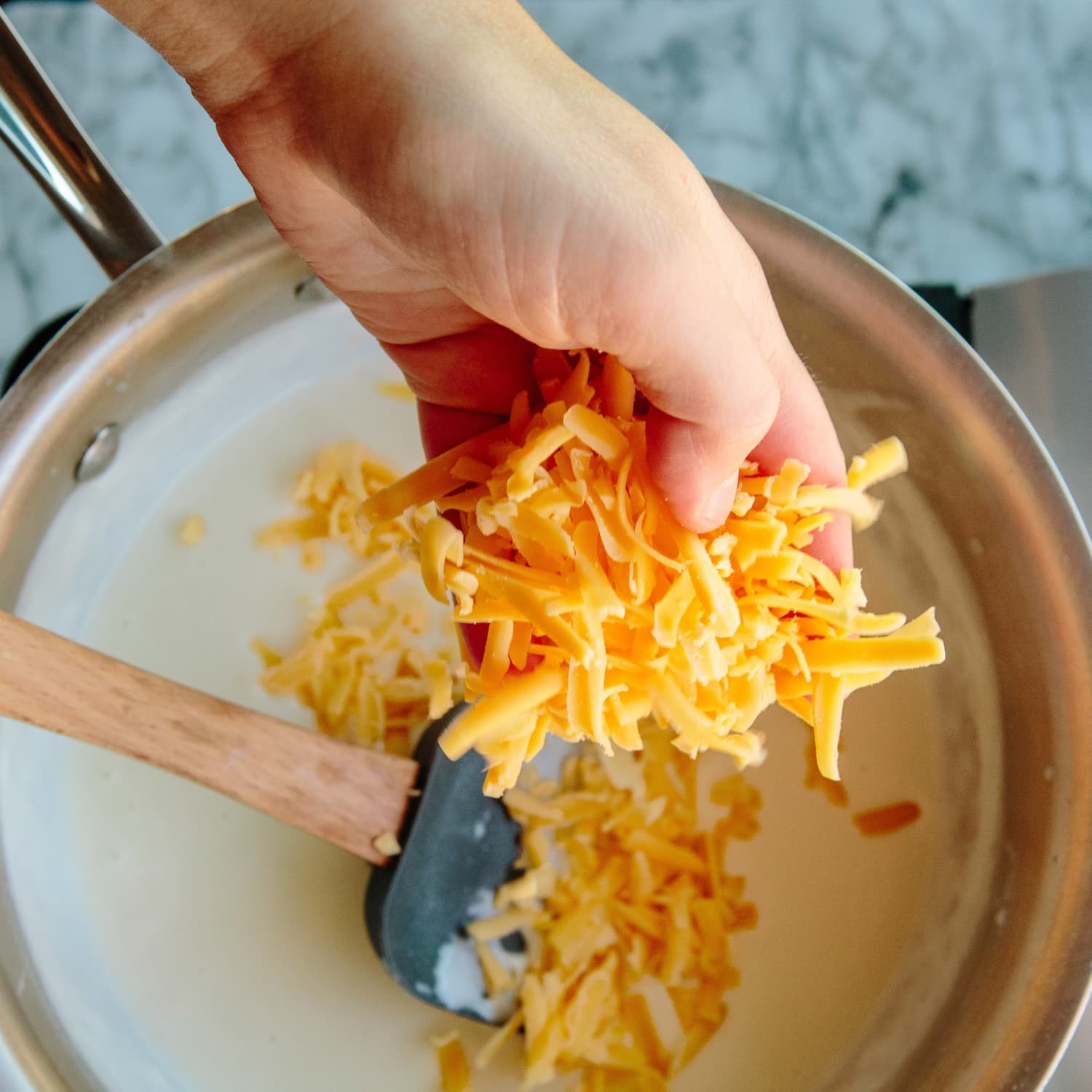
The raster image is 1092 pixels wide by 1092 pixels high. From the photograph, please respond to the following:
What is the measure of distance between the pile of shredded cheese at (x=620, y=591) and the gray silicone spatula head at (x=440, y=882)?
0.27 metres

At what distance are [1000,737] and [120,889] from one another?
0.71 metres

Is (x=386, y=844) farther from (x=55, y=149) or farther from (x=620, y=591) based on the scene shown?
(x=55, y=149)

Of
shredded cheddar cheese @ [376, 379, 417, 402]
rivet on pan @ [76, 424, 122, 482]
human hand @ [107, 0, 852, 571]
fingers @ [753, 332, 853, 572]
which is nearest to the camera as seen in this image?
human hand @ [107, 0, 852, 571]

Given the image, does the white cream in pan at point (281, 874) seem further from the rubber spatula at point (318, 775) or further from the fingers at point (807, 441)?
the fingers at point (807, 441)

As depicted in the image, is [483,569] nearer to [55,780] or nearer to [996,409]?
[996,409]

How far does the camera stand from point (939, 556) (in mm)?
809

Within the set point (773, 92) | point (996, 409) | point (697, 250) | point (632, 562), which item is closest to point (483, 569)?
point (632, 562)

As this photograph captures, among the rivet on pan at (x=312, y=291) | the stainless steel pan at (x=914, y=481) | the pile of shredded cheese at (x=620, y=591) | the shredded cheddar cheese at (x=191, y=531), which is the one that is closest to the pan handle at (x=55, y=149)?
the stainless steel pan at (x=914, y=481)

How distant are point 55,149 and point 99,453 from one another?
24cm

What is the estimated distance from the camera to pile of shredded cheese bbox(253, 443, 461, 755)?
828mm

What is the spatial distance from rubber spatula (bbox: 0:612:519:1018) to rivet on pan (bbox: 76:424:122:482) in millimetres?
188

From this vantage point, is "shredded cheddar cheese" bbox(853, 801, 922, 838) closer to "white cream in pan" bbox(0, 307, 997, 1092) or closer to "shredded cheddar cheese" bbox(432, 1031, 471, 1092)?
"white cream in pan" bbox(0, 307, 997, 1092)

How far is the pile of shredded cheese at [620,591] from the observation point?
484 millimetres

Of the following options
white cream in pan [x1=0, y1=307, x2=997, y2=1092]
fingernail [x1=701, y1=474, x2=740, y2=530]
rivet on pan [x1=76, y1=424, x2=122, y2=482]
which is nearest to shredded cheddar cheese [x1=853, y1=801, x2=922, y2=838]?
white cream in pan [x1=0, y1=307, x2=997, y2=1092]
